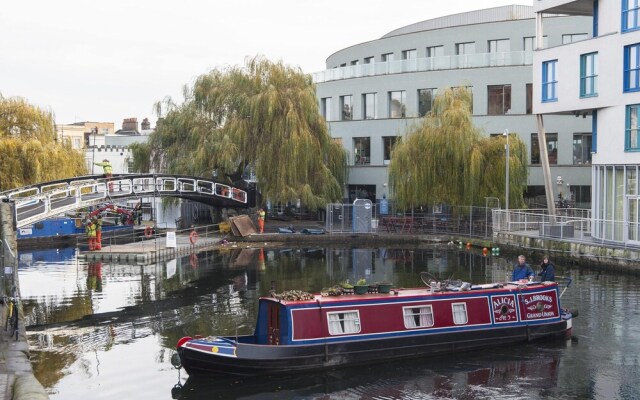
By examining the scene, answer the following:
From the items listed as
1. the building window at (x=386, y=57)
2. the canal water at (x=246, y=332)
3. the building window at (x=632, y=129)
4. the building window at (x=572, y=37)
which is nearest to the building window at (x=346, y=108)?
the building window at (x=386, y=57)

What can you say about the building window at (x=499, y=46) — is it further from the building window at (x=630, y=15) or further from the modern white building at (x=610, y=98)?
the building window at (x=630, y=15)

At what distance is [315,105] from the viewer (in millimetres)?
51188

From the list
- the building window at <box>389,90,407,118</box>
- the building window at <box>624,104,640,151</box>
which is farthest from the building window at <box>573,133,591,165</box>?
the building window at <box>624,104,640,151</box>

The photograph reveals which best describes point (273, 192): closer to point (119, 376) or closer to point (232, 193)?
point (232, 193)

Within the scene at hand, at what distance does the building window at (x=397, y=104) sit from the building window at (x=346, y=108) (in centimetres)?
365

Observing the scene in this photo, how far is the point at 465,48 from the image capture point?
5734 centimetres

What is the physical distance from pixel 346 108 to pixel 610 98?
1098 inches

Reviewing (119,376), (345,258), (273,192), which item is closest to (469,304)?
(119,376)

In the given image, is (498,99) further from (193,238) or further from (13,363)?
(13,363)

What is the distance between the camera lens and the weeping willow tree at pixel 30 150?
42969 mm

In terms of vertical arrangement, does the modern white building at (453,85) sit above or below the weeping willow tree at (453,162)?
above

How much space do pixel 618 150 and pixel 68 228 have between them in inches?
1202

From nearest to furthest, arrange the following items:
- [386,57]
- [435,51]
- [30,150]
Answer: [30,150]
[435,51]
[386,57]

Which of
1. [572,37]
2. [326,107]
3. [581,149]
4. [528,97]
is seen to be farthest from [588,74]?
[326,107]
